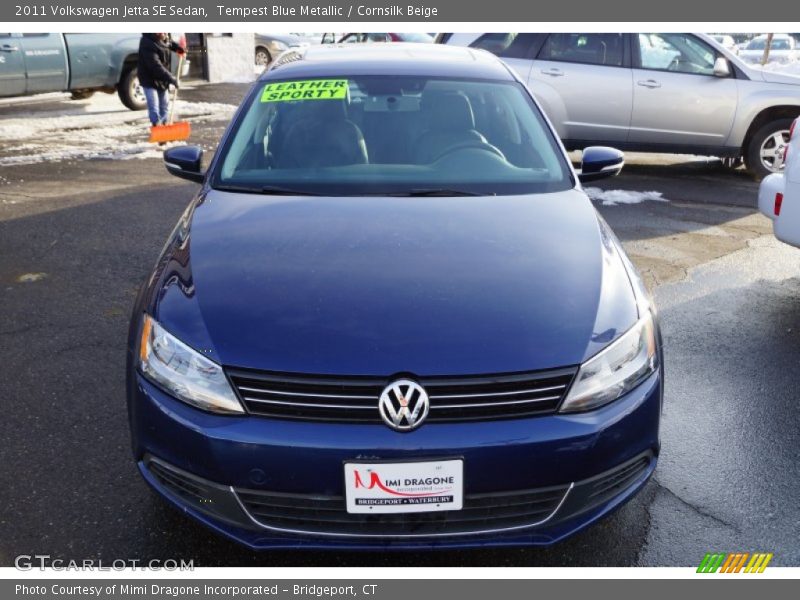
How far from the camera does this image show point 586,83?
873 centimetres

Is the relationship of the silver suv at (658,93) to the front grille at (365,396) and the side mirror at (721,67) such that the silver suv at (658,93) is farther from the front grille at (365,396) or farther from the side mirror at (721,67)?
the front grille at (365,396)

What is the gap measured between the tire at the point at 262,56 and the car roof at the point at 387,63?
16224 mm

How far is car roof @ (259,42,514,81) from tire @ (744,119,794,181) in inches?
223

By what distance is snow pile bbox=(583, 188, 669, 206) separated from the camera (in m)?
7.64

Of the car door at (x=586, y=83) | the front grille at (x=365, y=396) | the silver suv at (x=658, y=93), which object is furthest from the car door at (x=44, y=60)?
the front grille at (x=365, y=396)

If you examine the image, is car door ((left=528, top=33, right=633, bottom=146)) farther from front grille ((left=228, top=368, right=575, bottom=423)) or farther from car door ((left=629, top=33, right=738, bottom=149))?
front grille ((left=228, top=368, right=575, bottom=423))

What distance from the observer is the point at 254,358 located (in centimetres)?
224

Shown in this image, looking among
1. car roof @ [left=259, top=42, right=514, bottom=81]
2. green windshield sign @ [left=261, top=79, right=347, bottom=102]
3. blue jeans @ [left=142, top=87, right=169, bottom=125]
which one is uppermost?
car roof @ [left=259, top=42, right=514, bottom=81]

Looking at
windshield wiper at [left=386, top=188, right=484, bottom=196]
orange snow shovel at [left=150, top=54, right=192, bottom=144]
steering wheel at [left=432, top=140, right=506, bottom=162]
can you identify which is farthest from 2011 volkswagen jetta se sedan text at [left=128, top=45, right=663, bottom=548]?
orange snow shovel at [left=150, top=54, right=192, bottom=144]

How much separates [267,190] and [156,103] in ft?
26.0

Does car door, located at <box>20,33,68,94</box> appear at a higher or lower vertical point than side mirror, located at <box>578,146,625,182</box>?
lower

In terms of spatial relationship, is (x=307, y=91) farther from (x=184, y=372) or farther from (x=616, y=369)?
(x=616, y=369)

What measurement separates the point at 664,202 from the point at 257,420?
6.42 m

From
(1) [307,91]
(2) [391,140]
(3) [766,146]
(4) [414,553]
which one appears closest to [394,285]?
(4) [414,553]
